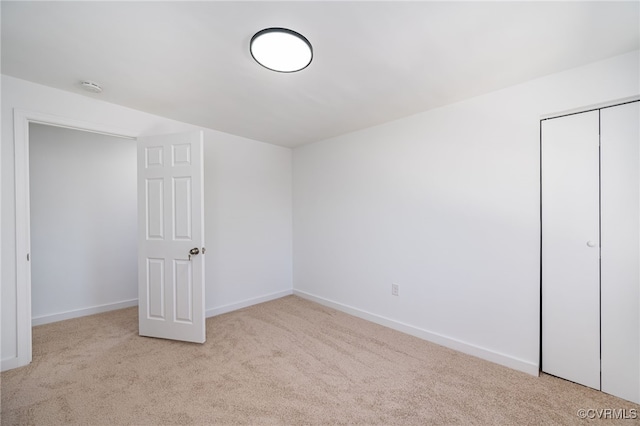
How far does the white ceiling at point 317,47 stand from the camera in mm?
1370

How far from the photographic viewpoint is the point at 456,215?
2.50 meters

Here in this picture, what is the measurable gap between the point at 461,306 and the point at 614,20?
7.44 ft

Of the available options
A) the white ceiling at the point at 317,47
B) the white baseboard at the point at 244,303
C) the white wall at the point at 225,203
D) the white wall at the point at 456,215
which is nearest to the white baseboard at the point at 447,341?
the white wall at the point at 456,215

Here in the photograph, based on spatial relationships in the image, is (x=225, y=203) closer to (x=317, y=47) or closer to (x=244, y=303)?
(x=244, y=303)

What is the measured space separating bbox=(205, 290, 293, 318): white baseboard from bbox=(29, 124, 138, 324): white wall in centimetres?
138

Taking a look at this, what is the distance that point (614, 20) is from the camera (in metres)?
1.45

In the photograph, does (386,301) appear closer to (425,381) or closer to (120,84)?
(425,381)

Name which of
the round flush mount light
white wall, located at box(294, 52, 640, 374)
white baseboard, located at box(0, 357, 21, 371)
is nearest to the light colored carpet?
white baseboard, located at box(0, 357, 21, 371)

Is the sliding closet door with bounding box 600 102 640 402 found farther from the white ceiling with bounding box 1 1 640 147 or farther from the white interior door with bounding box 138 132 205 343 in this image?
the white interior door with bounding box 138 132 205 343

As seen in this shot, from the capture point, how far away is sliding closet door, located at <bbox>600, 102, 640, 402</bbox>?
69.2 inches

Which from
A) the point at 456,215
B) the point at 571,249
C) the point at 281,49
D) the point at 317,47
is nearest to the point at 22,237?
the point at 281,49

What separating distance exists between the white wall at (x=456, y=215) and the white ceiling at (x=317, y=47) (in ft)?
0.76

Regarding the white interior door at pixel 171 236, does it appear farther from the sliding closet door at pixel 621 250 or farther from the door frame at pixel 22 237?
the sliding closet door at pixel 621 250

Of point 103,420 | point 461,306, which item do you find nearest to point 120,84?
point 103,420
